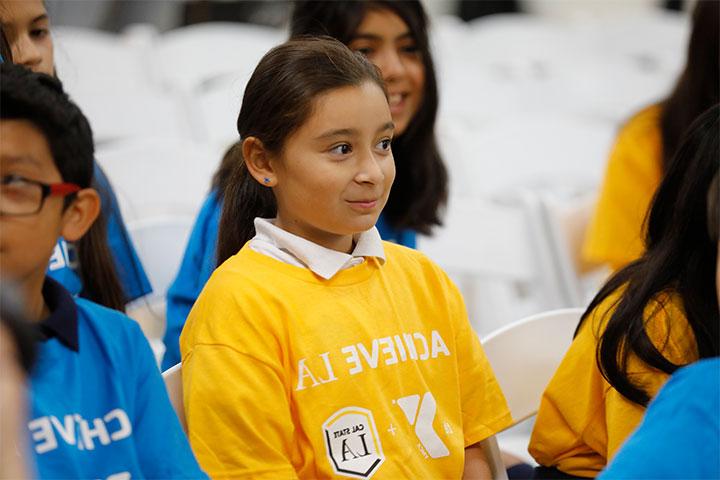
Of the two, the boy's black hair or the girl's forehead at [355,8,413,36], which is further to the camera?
the girl's forehead at [355,8,413,36]

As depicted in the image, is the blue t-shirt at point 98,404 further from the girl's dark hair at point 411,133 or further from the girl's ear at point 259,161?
the girl's dark hair at point 411,133

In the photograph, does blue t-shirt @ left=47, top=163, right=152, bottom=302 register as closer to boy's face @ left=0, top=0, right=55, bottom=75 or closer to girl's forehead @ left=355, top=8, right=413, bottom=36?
boy's face @ left=0, top=0, right=55, bottom=75

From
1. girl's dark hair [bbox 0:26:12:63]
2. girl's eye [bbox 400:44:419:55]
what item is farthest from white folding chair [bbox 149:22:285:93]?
girl's dark hair [bbox 0:26:12:63]

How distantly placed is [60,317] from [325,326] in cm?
37

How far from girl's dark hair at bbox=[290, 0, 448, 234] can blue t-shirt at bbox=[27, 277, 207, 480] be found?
1.00 m

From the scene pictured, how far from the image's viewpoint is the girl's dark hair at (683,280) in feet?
4.89

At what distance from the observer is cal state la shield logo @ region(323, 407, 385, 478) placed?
4.75ft

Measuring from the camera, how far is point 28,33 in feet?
5.87

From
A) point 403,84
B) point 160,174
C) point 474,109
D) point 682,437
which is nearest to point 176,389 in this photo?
point 682,437

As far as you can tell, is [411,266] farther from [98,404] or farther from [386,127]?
[98,404]

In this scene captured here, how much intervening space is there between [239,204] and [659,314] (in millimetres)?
563

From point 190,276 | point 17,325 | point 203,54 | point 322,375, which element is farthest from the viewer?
point 203,54

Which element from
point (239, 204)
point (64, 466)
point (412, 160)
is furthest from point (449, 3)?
point (64, 466)

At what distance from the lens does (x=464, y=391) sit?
63.6 inches
